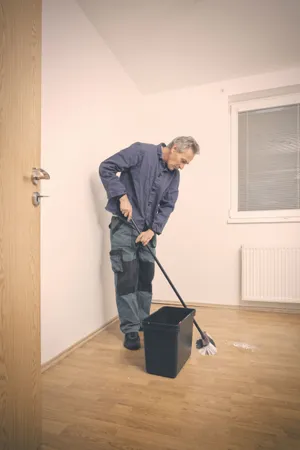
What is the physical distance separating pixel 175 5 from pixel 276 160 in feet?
5.47

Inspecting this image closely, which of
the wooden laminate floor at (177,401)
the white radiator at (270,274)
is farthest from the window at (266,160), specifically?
the wooden laminate floor at (177,401)

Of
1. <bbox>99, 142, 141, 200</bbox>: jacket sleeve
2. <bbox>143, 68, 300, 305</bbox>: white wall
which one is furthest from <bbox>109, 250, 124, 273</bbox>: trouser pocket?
<bbox>143, 68, 300, 305</bbox>: white wall

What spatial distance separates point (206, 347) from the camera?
182 centimetres

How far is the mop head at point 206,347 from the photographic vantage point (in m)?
1.81

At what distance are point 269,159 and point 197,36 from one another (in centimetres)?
133

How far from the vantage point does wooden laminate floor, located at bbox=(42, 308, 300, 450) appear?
106 centimetres

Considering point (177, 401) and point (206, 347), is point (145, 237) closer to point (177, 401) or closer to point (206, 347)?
point (206, 347)

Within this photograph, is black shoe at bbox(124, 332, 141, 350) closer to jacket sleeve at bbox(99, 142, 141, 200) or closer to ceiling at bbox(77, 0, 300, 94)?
jacket sleeve at bbox(99, 142, 141, 200)

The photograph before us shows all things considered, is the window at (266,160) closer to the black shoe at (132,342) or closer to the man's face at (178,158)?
the man's face at (178,158)

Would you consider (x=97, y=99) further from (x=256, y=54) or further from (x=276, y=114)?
(x=276, y=114)

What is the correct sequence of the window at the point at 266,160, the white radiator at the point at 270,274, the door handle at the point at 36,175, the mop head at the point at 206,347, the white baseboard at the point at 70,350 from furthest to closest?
the window at the point at 266,160 → the white radiator at the point at 270,274 → the mop head at the point at 206,347 → the white baseboard at the point at 70,350 → the door handle at the point at 36,175

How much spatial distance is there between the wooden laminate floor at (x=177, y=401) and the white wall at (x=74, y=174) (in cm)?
29

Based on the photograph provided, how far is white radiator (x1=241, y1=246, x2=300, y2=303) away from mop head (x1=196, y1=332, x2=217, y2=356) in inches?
43.9

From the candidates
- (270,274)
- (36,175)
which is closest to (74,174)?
(36,175)
